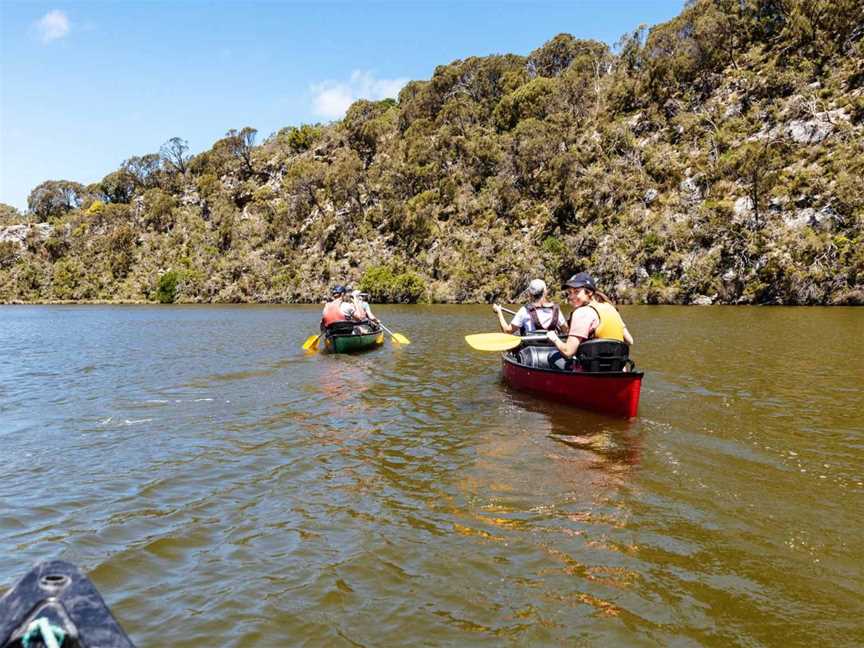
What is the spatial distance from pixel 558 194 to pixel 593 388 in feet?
167

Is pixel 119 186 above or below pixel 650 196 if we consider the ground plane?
above

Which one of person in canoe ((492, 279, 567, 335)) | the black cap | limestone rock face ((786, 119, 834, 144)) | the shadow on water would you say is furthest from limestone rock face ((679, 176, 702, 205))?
the black cap

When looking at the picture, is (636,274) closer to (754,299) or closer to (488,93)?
(754,299)

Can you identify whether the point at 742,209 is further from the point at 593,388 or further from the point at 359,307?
the point at 593,388

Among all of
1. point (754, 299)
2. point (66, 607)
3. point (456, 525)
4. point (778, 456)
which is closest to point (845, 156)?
point (754, 299)

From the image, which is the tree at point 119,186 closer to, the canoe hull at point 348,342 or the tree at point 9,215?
the tree at point 9,215

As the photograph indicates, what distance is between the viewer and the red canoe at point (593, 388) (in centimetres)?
895

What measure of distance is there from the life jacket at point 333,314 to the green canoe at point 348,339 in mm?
233

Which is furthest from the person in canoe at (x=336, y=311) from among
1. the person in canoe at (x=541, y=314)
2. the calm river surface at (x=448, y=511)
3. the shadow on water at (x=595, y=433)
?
the shadow on water at (x=595, y=433)

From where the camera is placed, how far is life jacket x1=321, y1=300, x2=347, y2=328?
17.9 meters

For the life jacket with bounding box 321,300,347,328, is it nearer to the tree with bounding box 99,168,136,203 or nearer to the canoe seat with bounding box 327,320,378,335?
the canoe seat with bounding box 327,320,378,335

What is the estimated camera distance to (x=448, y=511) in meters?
5.80

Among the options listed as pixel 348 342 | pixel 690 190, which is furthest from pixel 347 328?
pixel 690 190

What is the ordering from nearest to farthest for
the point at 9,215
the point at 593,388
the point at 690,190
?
the point at 593,388, the point at 690,190, the point at 9,215
